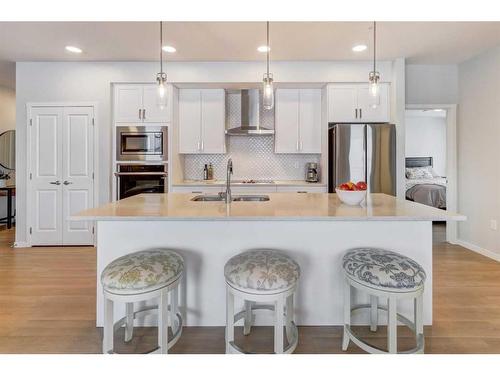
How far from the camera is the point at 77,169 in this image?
445cm

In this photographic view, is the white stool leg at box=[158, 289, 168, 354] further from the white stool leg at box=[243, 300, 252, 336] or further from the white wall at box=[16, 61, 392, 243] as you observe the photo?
the white wall at box=[16, 61, 392, 243]

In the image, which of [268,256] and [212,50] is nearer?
[268,256]

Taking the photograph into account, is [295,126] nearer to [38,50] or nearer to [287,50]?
[287,50]

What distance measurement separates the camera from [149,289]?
164cm

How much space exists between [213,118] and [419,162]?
6331 millimetres

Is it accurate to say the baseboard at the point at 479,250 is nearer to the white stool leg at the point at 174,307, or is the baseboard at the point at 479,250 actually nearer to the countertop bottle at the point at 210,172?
the countertop bottle at the point at 210,172

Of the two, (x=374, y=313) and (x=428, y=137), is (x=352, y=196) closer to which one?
(x=374, y=313)

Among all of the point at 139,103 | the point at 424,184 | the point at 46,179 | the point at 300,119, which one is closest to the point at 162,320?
the point at 139,103

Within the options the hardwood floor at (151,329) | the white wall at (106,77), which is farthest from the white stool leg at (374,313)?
the white wall at (106,77)

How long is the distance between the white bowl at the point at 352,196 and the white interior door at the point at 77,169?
11.8 feet

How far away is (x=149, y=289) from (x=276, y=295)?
0.66 m
